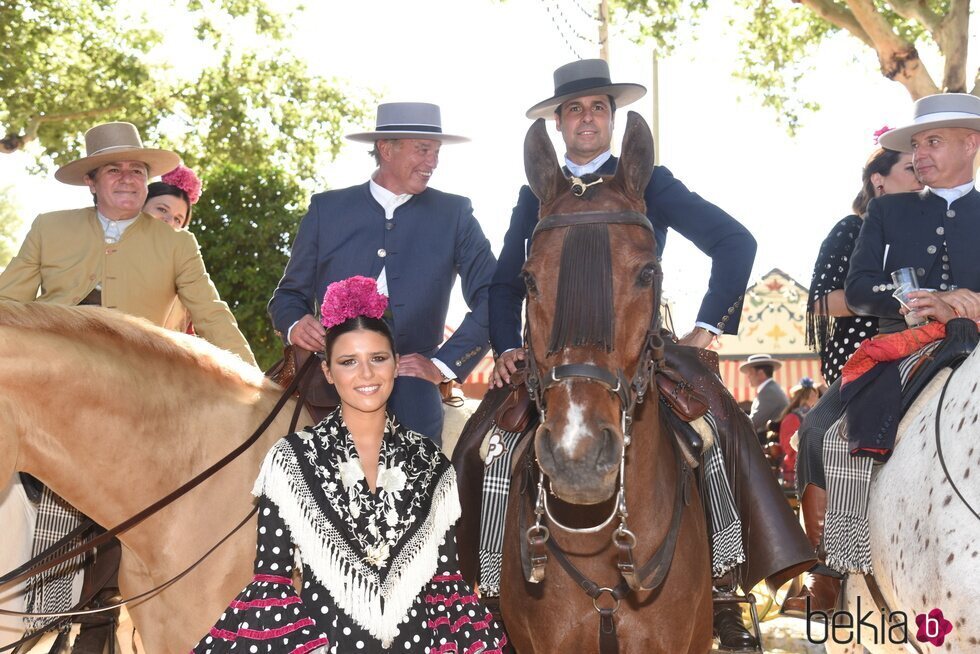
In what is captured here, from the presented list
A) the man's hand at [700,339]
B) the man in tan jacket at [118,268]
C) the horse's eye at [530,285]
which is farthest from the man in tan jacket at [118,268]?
the man's hand at [700,339]

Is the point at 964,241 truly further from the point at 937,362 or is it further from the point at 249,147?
the point at 249,147

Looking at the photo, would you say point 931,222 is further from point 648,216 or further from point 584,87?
point 584,87

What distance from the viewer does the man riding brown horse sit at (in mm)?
4730

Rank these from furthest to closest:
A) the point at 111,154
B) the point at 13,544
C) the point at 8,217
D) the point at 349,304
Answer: the point at 8,217 → the point at 111,154 → the point at 13,544 → the point at 349,304

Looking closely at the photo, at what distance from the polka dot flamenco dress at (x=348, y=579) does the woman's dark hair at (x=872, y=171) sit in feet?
13.2

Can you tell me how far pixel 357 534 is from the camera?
365 centimetres

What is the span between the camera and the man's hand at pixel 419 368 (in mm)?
5258

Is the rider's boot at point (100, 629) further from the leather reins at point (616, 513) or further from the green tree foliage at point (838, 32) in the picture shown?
the green tree foliage at point (838, 32)

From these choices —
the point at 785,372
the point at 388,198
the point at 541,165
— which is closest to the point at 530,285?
the point at 541,165

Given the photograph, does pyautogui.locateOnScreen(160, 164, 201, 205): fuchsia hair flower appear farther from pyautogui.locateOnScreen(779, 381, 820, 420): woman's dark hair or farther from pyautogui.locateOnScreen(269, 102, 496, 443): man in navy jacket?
pyautogui.locateOnScreen(779, 381, 820, 420): woman's dark hair

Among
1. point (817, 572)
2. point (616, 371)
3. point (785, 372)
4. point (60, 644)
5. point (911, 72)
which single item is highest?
point (911, 72)

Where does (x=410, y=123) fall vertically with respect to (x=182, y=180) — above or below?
below

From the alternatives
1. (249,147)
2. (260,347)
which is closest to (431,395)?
(260,347)

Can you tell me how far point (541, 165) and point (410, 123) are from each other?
4.92 ft
